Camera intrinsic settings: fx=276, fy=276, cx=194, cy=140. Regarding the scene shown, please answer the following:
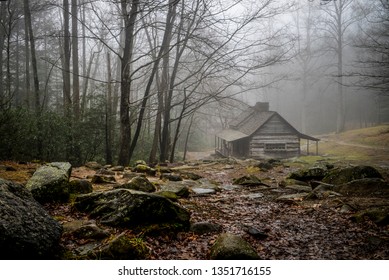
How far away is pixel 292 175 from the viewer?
7.18 m

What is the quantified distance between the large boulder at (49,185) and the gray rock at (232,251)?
96.3 inches

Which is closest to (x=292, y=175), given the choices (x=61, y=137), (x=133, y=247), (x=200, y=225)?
(x=200, y=225)

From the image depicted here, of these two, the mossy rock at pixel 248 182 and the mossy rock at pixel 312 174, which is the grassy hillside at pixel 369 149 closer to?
the mossy rock at pixel 312 174

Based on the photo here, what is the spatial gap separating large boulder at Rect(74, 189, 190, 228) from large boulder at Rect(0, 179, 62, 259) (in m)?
0.72

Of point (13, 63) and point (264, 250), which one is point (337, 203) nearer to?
point (264, 250)

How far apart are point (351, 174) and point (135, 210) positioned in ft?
16.0

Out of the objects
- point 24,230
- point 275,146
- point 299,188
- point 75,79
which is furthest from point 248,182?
point 275,146

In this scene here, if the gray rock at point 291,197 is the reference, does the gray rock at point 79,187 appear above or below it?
above

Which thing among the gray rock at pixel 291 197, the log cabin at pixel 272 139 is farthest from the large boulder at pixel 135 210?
the log cabin at pixel 272 139

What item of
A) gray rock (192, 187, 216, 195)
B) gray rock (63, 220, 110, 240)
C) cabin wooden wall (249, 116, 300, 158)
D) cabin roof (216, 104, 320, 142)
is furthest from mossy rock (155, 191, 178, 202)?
cabin wooden wall (249, 116, 300, 158)

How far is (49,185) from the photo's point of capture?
3.94 metres

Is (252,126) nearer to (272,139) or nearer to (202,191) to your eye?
(272,139)

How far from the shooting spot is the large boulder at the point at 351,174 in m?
5.84

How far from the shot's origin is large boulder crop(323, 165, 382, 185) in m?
5.84
